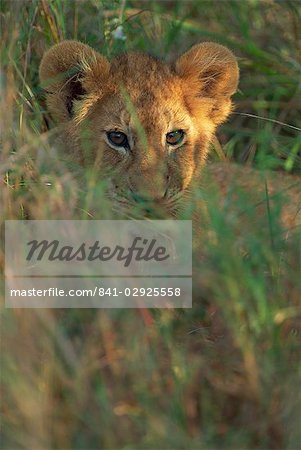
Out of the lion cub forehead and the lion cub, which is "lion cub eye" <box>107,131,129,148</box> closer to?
the lion cub

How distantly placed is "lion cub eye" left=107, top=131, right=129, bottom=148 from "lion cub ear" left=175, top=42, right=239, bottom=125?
1.58ft

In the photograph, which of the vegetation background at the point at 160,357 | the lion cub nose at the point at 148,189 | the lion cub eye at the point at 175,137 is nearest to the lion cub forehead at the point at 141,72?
the lion cub eye at the point at 175,137

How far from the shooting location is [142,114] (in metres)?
3.82

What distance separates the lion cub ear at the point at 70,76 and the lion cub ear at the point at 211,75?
42cm

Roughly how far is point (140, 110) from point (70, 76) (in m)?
0.39

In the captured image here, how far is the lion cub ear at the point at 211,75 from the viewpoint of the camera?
13.6ft

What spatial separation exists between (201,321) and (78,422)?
28.3 inches

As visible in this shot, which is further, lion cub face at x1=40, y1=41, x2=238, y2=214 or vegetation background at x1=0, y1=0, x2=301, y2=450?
lion cub face at x1=40, y1=41, x2=238, y2=214

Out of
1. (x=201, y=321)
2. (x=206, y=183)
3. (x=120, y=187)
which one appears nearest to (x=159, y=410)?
(x=201, y=321)

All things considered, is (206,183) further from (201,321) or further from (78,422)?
(78,422)

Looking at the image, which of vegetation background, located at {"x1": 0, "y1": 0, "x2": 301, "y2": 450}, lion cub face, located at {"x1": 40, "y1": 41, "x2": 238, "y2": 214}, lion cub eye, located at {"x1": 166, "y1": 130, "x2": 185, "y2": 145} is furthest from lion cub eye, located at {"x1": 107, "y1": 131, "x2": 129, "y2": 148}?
vegetation background, located at {"x1": 0, "y1": 0, "x2": 301, "y2": 450}

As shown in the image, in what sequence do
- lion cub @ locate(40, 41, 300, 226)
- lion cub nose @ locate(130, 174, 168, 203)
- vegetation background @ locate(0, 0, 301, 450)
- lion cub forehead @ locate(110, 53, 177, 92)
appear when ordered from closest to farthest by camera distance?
vegetation background @ locate(0, 0, 301, 450), lion cub nose @ locate(130, 174, 168, 203), lion cub @ locate(40, 41, 300, 226), lion cub forehead @ locate(110, 53, 177, 92)


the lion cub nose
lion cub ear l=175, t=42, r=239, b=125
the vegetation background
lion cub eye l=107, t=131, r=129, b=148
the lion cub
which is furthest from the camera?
lion cub ear l=175, t=42, r=239, b=125

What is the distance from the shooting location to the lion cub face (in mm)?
3711
